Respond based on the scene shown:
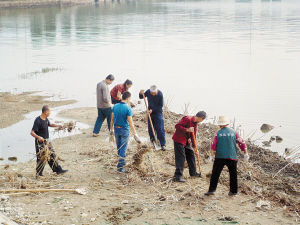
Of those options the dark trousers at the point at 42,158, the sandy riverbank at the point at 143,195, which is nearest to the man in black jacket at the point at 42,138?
the dark trousers at the point at 42,158

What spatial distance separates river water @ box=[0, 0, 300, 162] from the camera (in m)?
18.7

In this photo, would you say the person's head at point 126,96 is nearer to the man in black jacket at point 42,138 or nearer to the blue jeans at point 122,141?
the blue jeans at point 122,141

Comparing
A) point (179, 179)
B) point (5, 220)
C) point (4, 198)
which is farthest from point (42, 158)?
point (179, 179)

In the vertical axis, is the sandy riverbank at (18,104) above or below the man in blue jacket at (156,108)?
below

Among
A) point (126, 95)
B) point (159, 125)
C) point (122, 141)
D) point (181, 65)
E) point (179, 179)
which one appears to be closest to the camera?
point (179, 179)

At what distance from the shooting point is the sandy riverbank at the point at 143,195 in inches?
265

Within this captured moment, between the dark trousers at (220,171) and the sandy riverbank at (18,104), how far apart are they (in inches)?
333

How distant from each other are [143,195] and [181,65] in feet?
68.4

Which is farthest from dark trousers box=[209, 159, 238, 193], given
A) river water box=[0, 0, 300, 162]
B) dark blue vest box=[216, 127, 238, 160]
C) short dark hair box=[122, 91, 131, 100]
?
river water box=[0, 0, 300, 162]

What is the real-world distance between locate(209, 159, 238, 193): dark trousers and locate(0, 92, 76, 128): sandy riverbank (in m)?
8.47

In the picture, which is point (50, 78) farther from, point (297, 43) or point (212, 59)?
point (297, 43)

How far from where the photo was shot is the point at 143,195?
7.63 m

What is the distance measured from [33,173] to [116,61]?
71.2 ft

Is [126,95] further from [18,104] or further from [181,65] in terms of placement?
[181,65]
